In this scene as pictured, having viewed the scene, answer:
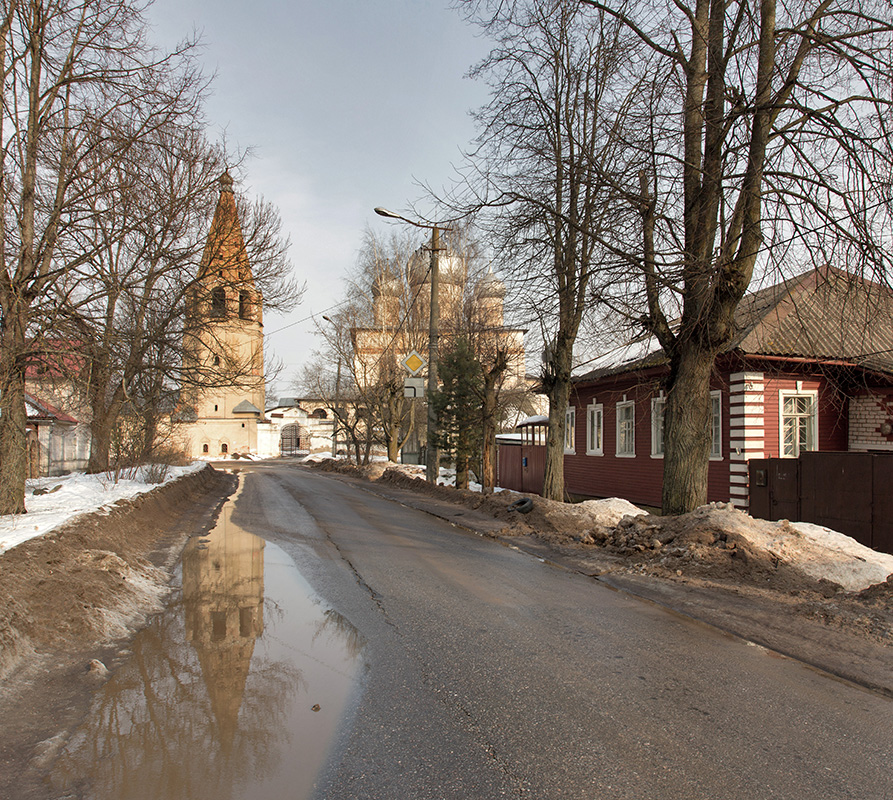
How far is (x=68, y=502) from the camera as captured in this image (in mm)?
11359

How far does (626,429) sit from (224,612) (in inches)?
690

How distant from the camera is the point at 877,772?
3.50 meters

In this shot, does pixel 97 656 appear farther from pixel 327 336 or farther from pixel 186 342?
pixel 327 336

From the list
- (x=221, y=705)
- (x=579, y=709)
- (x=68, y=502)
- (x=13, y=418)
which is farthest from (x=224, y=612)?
(x=68, y=502)

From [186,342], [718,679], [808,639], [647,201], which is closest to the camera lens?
[718,679]

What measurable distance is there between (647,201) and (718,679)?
7.80 meters

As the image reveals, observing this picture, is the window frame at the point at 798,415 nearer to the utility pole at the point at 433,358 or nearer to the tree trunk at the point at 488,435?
the tree trunk at the point at 488,435

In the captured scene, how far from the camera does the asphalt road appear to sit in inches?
132

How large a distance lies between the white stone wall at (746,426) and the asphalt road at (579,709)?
34.2 ft

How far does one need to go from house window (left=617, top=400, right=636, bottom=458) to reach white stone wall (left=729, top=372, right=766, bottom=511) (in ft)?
15.7

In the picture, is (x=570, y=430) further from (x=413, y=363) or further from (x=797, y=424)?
(x=797, y=424)

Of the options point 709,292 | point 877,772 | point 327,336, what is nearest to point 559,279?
point 709,292

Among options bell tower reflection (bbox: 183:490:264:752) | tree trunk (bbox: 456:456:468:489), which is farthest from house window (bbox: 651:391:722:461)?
bell tower reflection (bbox: 183:490:264:752)

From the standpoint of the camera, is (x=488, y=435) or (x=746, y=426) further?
(x=488, y=435)
